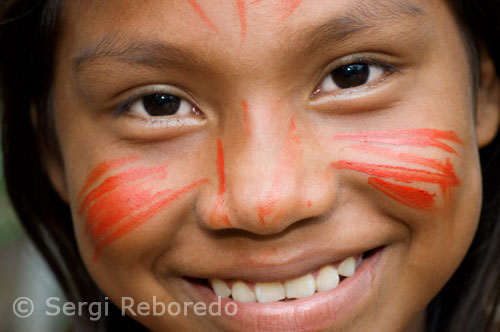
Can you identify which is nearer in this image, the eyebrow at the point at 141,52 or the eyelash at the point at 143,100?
the eyebrow at the point at 141,52

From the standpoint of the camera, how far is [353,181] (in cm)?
155

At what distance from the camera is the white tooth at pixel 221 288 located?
1696mm

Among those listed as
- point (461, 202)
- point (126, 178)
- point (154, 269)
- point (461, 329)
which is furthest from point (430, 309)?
point (126, 178)

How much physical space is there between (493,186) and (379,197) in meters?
0.74

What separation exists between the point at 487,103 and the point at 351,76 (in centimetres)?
54

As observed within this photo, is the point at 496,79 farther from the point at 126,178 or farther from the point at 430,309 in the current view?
the point at 126,178

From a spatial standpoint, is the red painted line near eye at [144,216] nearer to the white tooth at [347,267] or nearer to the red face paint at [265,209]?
the red face paint at [265,209]

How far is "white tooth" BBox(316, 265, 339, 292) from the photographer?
5.49ft

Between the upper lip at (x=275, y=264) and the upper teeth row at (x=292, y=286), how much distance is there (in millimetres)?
34

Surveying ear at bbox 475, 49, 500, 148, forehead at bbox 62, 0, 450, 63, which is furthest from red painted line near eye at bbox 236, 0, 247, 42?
ear at bbox 475, 49, 500, 148

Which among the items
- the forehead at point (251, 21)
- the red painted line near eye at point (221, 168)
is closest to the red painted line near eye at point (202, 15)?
the forehead at point (251, 21)
